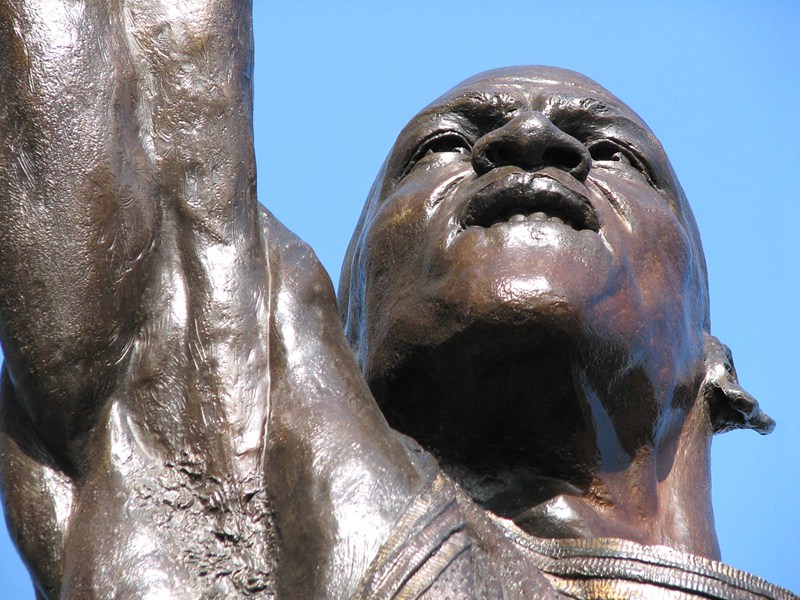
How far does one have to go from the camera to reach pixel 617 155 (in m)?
4.44

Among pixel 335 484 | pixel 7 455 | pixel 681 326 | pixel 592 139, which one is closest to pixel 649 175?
pixel 592 139

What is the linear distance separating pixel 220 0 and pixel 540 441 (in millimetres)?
1316

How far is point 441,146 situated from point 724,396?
1.02 metres

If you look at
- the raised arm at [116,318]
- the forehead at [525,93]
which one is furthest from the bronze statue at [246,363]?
the forehead at [525,93]

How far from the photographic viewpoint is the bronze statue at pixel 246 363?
10.2 feet

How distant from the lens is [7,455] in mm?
3174

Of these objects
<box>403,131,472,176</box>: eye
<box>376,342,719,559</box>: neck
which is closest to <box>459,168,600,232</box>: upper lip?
<box>376,342,719,559</box>: neck

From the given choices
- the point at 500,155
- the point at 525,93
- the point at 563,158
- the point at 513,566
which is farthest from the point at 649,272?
the point at 513,566

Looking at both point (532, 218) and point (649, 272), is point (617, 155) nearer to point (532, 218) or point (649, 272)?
point (649, 272)

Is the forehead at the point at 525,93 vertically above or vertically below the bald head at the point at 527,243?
above

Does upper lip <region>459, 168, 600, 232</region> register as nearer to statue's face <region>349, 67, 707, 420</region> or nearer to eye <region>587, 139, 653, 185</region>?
statue's face <region>349, 67, 707, 420</region>

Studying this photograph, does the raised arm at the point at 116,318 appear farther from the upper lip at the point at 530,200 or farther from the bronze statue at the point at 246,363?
the upper lip at the point at 530,200

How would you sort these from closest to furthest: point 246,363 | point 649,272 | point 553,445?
point 246,363
point 553,445
point 649,272

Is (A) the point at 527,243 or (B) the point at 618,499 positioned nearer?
(A) the point at 527,243
